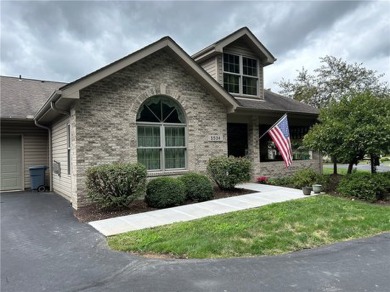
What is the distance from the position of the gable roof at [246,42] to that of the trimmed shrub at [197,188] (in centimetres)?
628

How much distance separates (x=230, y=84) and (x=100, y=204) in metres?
8.37

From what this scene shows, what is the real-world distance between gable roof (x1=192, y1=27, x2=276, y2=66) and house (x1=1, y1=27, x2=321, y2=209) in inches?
1.7

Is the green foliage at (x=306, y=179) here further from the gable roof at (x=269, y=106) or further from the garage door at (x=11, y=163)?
the garage door at (x=11, y=163)

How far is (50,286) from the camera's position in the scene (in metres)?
3.95

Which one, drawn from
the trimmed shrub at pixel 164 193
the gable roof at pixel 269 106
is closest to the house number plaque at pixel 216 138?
the gable roof at pixel 269 106

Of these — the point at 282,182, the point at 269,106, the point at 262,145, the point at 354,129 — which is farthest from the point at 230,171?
the point at 262,145

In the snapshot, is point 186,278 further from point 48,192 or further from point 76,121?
point 48,192

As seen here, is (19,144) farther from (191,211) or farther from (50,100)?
(191,211)

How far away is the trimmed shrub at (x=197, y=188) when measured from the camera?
31.1 feet

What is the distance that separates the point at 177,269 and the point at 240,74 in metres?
11.2

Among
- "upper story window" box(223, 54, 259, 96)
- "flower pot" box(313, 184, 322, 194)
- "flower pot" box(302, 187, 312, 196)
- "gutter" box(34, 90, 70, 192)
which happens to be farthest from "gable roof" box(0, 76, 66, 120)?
"flower pot" box(313, 184, 322, 194)

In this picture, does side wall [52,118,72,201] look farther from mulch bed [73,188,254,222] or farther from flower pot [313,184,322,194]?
flower pot [313,184,322,194]

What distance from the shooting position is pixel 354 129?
10.1m

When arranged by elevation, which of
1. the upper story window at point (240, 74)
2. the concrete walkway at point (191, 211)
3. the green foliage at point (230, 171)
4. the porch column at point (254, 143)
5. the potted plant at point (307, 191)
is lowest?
the concrete walkway at point (191, 211)
